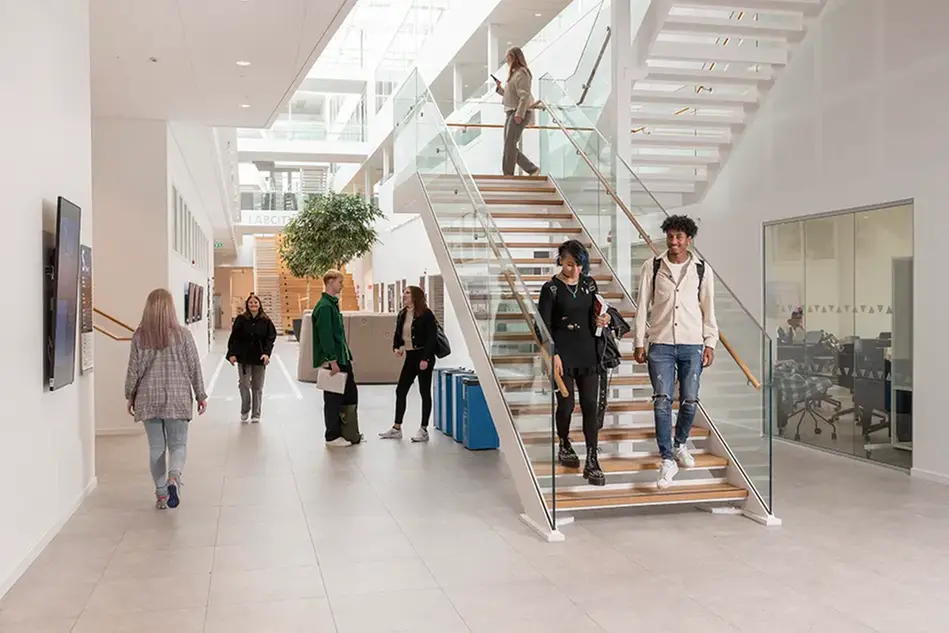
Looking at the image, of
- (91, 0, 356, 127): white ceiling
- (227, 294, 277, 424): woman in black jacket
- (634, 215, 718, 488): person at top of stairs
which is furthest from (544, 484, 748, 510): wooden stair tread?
(227, 294, 277, 424): woman in black jacket

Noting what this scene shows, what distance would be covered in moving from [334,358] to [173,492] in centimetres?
290

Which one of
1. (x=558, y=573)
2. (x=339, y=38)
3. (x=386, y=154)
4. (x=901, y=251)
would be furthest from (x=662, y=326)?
(x=339, y=38)

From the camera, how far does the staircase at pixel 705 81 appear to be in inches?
381

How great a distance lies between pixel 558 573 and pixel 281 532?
2.01 metres

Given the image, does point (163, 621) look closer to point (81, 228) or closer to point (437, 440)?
point (81, 228)

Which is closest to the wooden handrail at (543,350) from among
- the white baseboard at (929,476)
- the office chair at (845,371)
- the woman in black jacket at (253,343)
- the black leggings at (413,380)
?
the black leggings at (413,380)

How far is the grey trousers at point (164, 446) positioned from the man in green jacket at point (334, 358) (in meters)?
2.55

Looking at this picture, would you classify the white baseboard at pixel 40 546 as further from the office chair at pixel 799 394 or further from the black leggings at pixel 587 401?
the office chair at pixel 799 394

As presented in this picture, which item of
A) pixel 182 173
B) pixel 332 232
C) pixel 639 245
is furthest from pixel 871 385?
pixel 332 232

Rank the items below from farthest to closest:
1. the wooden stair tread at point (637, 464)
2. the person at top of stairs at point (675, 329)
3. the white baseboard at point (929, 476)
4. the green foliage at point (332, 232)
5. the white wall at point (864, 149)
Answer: the green foliage at point (332, 232), the white wall at point (864, 149), the white baseboard at point (929, 476), the wooden stair tread at point (637, 464), the person at top of stairs at point (675, 329)

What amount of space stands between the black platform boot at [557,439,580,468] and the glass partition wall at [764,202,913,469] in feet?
12.2

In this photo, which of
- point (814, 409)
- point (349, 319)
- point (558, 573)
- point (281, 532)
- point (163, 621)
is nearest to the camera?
point (163, 621)

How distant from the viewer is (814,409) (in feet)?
32.5

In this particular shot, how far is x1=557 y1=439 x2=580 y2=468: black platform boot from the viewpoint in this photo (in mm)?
6684
